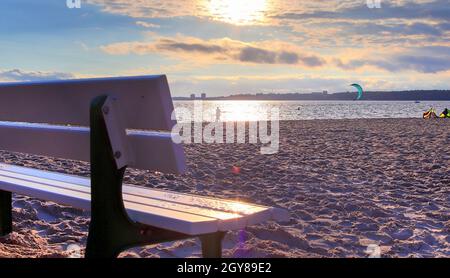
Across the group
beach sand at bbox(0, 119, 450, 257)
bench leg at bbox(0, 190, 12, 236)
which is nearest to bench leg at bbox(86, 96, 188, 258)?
beach sand at bbox(0, 119, 450, 257)

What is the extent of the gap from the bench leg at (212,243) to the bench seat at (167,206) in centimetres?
12

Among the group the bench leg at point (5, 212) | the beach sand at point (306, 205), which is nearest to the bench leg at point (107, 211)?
the beach sand at point (306, 205)

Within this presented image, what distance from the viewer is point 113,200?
→ 2674mm

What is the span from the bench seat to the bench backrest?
196mm

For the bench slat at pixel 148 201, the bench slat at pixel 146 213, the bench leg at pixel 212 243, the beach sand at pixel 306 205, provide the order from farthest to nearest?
the beach sand at pixel 306 205, the bench leg at pixel 212 243, the bench slat at pixel 148 201, the bench slat at pixel 146 213

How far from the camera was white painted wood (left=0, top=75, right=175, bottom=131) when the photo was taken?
249cm

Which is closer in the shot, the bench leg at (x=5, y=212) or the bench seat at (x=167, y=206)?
the bench seat at (x=167, y=206)

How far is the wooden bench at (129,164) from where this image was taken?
2.52 meters

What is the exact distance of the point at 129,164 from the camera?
9.05 feet

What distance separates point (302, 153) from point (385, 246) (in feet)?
21.5

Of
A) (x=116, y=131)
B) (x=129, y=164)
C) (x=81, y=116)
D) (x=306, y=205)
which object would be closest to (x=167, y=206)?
(x=129, y=164)

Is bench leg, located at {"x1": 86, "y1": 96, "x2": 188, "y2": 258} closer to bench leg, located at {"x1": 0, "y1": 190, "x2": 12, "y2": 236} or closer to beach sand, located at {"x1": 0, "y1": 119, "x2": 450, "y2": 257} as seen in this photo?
beach sand, located at {"x1": 0, "y1": 119, "x2": 450, "y2": 257}

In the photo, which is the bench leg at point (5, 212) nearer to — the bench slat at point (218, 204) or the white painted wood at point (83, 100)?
the white painted wood at point (83, 100)
